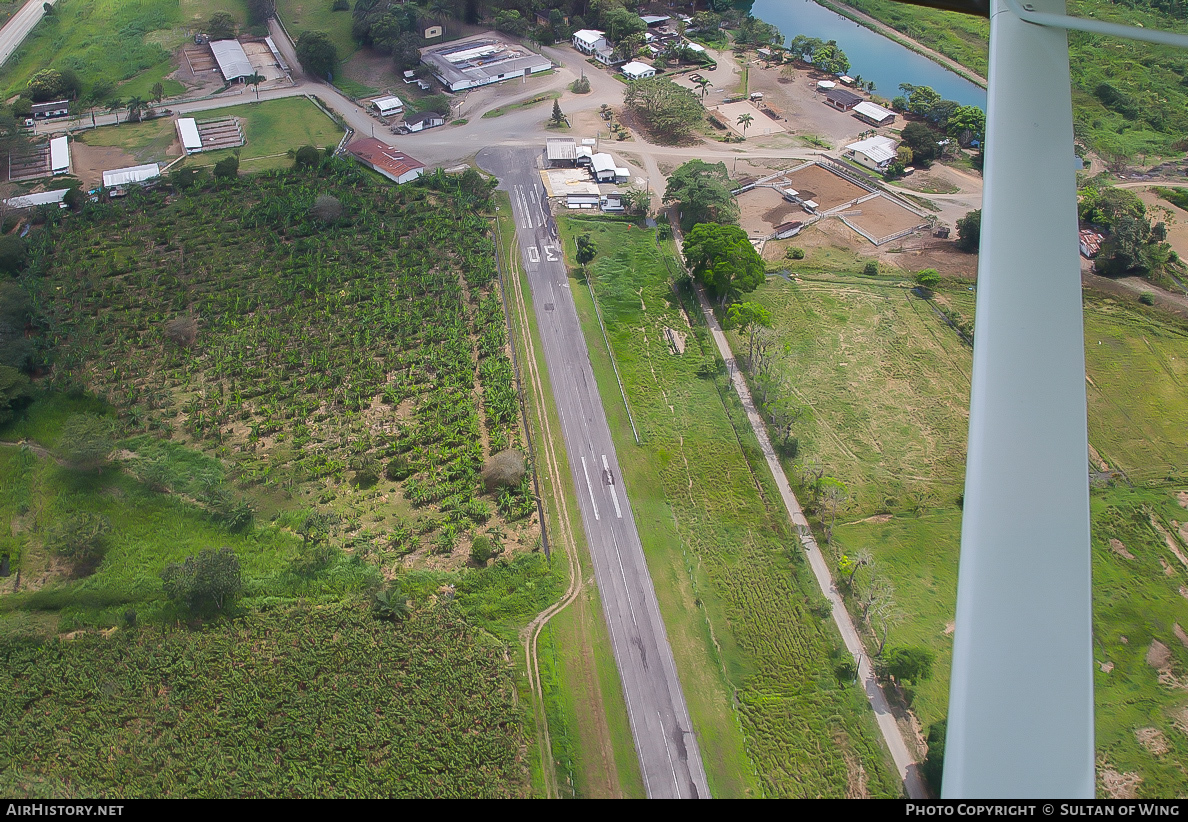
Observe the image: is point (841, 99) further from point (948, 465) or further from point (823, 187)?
point (948, 465)

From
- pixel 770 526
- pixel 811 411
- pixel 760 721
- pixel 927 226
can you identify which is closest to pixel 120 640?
pixel 760 721

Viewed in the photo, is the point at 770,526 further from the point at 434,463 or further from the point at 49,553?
the point at 49,553

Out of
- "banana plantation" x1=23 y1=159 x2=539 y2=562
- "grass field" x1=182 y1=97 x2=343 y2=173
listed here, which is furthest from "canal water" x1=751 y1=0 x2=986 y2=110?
"grass field" x1=182 y1=97 x2=343 y2=173

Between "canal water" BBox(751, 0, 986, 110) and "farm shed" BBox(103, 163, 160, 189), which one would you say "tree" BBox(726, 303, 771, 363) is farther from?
"farm shed" BBox(103, 163, 160, 189)

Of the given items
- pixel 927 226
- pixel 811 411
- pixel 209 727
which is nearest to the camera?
pixel 209 727

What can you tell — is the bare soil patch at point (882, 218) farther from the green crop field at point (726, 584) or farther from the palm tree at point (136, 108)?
the palm tree at point (136, 108)

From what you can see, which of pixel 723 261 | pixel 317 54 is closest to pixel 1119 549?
pixel 723 261
